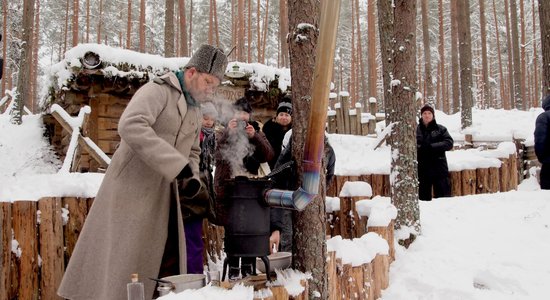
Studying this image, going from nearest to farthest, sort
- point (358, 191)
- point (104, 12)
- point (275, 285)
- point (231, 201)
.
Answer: point (275, 285) → point (231, 201) → point (358, 191) → point (104, 12)

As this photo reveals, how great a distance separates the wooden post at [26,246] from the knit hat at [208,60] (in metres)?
1.68

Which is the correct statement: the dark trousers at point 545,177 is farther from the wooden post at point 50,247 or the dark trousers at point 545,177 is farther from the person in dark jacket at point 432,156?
the wooden post at point 50,247

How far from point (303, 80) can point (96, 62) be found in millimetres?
7130

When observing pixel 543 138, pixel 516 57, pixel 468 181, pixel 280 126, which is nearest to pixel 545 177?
pixel 543 138

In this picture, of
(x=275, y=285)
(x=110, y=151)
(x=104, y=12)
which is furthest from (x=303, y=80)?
(x=104, y=12)

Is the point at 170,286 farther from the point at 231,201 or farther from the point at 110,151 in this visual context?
the point at 110,151

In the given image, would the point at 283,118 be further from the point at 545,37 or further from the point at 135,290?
the point at 545,37

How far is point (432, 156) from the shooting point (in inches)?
262

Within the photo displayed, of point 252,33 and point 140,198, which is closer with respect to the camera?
point 140,198

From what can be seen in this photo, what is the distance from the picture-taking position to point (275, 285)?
2.27 metres

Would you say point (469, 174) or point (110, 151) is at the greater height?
point (110, 151)

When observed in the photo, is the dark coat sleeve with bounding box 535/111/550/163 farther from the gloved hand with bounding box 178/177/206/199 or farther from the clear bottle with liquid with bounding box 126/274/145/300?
the clear bottle with liquid with bounding box 126/274/145/300

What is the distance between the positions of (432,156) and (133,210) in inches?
203

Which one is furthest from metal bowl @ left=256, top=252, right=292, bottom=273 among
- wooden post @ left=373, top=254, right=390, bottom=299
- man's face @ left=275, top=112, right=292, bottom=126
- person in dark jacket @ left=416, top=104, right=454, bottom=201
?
person in dark jacket @ left=416, top=104, right=454, bottom=201
